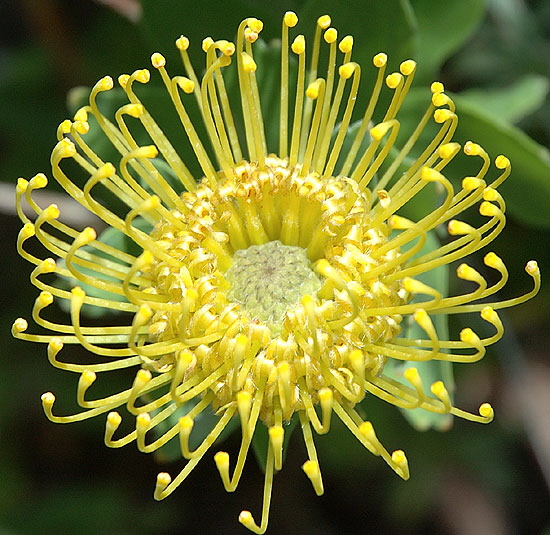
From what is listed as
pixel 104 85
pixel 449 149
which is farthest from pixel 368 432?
pixel 104 85

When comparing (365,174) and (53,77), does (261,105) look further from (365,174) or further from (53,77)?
(53,77)

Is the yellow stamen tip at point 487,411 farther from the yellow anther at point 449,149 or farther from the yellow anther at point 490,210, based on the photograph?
the yellow anther at point 449,149

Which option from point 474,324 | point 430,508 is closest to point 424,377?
point 474,324

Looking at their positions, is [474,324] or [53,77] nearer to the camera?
[474,324]

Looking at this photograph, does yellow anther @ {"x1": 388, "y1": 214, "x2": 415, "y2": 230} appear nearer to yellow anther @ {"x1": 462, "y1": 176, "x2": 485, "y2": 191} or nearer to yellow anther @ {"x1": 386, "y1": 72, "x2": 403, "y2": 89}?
yellow anther @ {"x1": 462, "y1": 176, "x2": 485, "y2": 191}

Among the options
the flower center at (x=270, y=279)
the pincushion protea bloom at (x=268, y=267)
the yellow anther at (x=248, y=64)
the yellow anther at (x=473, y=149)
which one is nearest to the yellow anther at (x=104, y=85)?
the pincushion protea bloom at (x=268, y=267)

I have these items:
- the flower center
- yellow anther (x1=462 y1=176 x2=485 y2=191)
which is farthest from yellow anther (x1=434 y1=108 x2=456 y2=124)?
the flower center

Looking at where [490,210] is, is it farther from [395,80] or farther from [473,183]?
[395,80]
